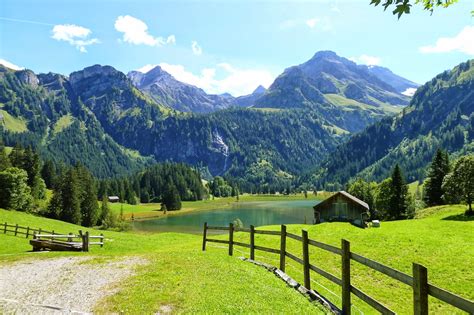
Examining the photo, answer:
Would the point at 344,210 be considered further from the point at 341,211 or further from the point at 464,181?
Result: the point at 464,181

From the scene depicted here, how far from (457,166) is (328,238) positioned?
34.1 m

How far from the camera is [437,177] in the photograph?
274ft

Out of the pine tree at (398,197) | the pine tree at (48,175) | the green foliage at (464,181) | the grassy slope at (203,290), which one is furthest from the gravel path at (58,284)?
the pine tree at (48,175)

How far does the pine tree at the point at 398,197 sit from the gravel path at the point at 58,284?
246 ft

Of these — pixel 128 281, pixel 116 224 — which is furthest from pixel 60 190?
pixel 128 281

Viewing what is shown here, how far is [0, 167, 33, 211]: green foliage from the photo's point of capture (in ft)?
292

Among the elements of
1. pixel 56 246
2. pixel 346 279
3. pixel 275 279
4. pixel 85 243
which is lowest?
pixel 56 246

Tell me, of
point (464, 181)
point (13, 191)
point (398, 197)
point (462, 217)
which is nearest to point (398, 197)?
point (398, 197)

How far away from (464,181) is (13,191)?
9685 centimetres

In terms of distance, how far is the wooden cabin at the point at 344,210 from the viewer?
79.2 meters

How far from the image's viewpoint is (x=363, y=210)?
79.2 metres

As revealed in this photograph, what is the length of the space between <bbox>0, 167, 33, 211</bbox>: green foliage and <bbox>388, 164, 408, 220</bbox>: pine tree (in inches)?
3622

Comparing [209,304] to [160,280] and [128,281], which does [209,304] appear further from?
[128,281]

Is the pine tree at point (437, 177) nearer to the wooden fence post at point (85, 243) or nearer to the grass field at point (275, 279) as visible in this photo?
the grass field at point (275, 279)
